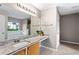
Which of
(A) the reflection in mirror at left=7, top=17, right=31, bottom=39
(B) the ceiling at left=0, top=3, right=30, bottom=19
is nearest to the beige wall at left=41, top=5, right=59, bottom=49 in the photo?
(B) the ceiling at left=0, top=3, right=30, bottom=19

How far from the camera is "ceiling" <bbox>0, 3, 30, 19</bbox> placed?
1962mm

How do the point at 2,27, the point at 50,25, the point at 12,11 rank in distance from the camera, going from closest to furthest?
the point at 2,27
the point at 12,11
the point at 50,25

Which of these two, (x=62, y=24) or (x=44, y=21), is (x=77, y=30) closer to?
(x=62, y=24)

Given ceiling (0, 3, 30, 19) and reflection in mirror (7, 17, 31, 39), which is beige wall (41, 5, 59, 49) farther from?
reflection in mirror (7, 17, 31, 39)

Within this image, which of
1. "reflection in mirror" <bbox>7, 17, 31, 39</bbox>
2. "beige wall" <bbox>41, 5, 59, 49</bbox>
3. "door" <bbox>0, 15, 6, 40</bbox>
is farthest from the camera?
"beige wall" <bbox>41, 5, 59, 49</bbox>

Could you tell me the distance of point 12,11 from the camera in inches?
88.4

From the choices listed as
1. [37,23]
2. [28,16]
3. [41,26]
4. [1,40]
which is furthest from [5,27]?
[41,26]

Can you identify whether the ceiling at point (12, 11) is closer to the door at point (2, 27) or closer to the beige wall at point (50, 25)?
the door at point (2, 27)

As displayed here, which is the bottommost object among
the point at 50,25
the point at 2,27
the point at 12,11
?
the point at 2,27

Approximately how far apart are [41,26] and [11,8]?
2.20 m

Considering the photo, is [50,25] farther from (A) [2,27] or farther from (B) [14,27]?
(A) [2,27]

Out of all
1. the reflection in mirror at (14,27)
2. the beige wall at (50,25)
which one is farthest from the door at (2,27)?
the beige wall at (50,25)

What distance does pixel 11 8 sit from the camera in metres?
2.19

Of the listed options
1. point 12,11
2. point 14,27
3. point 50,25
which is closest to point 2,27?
point 14,27
